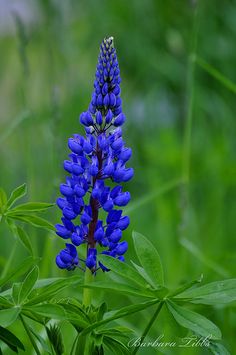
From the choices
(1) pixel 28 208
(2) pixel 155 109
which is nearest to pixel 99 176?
(1) pixel 28 208

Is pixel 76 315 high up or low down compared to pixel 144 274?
down

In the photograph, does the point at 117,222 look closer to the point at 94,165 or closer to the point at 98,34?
the point at 94,165

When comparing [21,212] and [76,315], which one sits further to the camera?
[21,212]

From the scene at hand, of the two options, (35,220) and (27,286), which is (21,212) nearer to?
(35,220)

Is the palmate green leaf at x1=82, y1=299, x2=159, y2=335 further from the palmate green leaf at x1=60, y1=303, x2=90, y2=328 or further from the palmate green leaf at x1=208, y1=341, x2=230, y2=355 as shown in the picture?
the palmate green leaf at x1=208, y1=341, x2=230, y2=355

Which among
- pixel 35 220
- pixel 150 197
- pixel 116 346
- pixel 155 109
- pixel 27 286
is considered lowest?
pixel 116 346

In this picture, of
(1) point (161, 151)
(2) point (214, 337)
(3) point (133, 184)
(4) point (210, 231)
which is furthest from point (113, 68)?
(3) point (133, 184)

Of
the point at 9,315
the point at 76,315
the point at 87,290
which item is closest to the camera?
the point at 9,315
